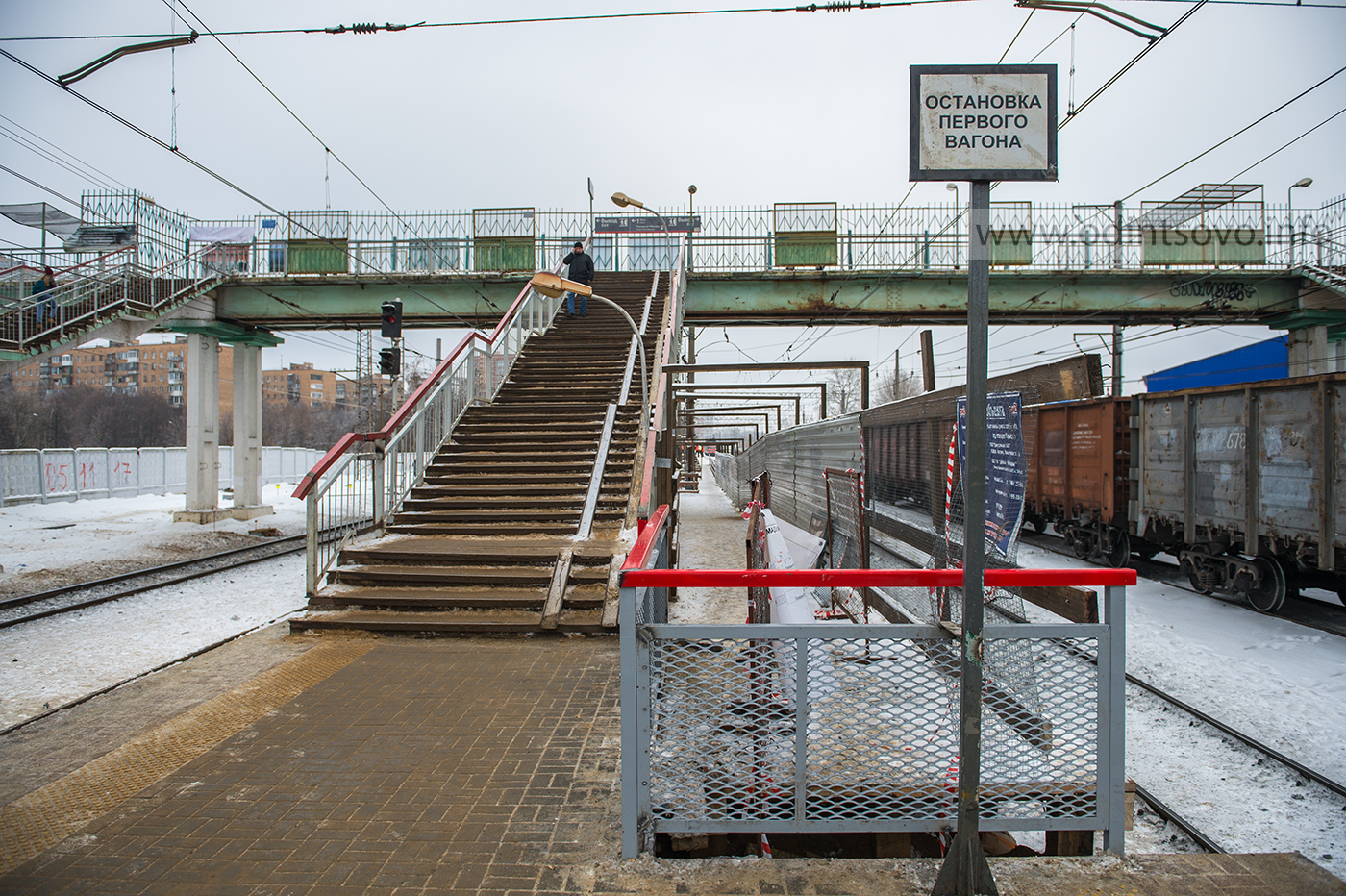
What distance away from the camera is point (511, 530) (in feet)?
28.2

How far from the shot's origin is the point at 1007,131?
2486mm

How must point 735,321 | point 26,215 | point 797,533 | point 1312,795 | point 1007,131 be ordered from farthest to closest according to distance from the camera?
point 735,321 < point 26,215 < point 797,533 < point 1312,795 < point 1007,131

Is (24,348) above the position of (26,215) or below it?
below

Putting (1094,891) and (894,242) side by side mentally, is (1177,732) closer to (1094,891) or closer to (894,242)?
(1094,891)

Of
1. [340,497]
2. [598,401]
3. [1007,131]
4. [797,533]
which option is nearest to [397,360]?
[598,401]

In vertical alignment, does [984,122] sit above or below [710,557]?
above

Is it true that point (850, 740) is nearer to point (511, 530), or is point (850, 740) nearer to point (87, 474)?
point (511, 530)

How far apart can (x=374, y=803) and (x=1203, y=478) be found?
37.6ft

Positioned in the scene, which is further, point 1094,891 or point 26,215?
point 26,215

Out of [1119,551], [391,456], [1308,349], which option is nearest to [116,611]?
[391,456]

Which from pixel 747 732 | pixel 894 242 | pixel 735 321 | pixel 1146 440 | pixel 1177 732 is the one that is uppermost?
pixel 894 242

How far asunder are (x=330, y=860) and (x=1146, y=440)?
1264 cm

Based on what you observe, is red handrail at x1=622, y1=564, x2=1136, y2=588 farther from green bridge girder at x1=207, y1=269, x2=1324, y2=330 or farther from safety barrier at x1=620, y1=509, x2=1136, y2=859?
green bridge girder at x1=207, y1=269, x2=1324, y2=330

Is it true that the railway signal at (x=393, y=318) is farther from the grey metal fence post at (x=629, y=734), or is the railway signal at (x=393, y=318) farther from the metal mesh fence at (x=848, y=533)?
the grey metal fence post at (x=629, y=734)
